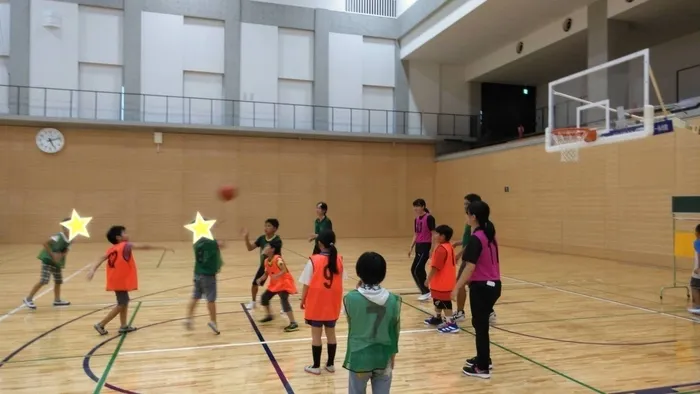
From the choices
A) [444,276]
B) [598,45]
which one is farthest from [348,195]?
[444,276]

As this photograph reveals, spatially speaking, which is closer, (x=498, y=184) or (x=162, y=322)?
(x=162, y=322)

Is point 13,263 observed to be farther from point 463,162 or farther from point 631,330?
point 463,162

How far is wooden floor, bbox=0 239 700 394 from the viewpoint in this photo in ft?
14.0

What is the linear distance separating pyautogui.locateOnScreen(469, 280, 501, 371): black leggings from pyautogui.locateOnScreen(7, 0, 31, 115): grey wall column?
60.8ft

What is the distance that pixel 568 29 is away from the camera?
16.7m

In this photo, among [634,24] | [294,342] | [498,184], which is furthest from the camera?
[498,184]

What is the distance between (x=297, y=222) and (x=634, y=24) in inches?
536

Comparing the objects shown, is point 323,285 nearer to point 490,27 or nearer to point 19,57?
point 490,27

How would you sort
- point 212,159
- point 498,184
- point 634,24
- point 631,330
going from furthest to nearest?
point 212,159 < point 498,184 < point 634,24 < point 631,330

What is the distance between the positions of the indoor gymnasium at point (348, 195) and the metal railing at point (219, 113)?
0.10 meters

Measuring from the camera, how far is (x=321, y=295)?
4.31 m

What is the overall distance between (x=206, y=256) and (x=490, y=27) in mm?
15680

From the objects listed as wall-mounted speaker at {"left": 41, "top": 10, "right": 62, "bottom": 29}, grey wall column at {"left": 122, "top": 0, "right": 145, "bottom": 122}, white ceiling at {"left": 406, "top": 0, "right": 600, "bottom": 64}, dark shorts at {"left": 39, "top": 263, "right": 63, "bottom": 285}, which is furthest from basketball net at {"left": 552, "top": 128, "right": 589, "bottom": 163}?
wall-mounted speaker at {"left": 41, "top": 10, "right": 62, "bottom": 29}

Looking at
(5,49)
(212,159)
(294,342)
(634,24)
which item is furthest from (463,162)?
(5,49)
